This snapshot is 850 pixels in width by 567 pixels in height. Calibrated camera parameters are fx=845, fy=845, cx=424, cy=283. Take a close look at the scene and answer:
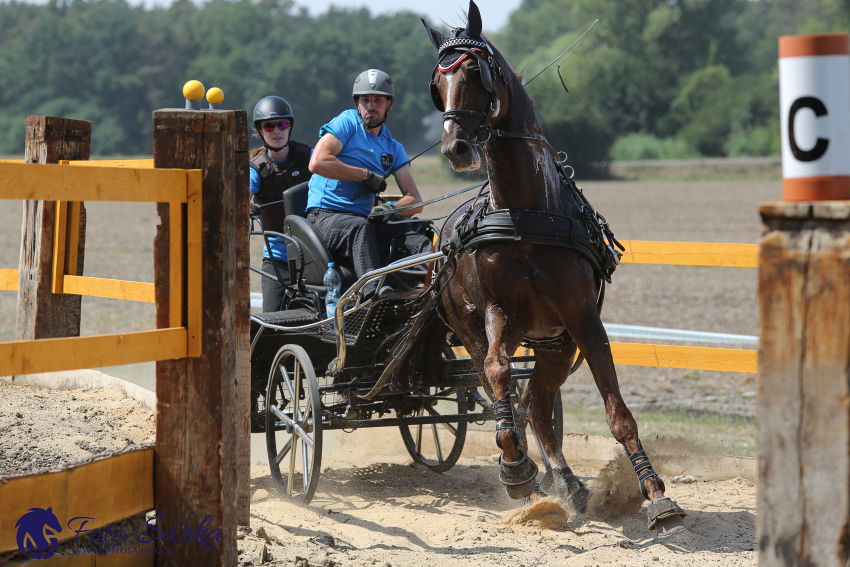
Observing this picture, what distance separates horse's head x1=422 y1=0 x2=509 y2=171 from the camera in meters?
3.60

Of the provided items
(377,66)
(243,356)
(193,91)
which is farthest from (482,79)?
(377,66)

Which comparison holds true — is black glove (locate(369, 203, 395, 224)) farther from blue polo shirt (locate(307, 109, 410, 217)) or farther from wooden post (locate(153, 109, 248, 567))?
wooden post (locate(153, 109, 248, 567))

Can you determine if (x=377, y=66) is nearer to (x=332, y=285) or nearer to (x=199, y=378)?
(x=332, y=285)

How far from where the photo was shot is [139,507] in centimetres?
257

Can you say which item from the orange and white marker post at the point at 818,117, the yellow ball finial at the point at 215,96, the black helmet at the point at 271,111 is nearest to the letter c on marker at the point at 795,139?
the orange and white marker post at the point at 818,117

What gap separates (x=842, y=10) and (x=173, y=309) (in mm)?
64757

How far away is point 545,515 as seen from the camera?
4.16m

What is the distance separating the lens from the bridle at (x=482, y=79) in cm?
364

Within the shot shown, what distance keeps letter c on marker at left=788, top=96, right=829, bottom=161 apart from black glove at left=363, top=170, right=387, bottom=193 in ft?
11.3

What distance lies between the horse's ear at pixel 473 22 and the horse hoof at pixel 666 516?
2164 mm

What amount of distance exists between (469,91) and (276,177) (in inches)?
103

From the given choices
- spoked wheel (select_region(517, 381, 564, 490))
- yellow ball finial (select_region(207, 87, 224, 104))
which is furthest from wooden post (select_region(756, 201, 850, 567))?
spoked wheel (select_region(517, 381, 564, 490))

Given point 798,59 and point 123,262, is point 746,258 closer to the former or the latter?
point 798,59

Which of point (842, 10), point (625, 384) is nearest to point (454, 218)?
point (625, 384)
